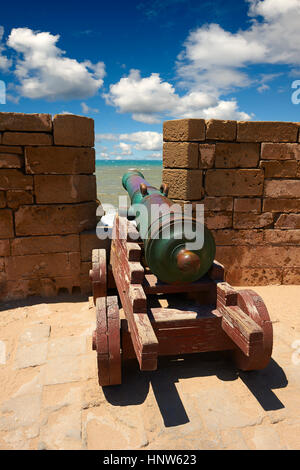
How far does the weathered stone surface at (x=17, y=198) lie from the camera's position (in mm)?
4578

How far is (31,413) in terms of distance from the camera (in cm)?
263

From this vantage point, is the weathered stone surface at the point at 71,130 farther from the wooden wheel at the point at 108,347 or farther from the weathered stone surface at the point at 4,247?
the wooden wheel at the point at 108,347

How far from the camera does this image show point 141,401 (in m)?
2.76

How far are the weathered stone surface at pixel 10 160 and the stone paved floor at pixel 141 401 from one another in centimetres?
229

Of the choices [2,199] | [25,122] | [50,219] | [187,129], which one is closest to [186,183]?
[187,129]

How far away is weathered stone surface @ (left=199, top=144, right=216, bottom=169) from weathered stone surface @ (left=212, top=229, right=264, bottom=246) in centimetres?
113

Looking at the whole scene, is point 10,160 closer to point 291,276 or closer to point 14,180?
point 14,180

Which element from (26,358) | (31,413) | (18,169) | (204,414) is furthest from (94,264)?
(204,414)

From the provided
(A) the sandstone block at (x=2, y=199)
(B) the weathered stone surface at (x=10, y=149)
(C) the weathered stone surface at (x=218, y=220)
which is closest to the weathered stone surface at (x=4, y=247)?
(A) the sandstone block at (x=2, y=199)

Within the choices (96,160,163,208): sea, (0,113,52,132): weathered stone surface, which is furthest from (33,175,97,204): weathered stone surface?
(96,160,163,208): sea

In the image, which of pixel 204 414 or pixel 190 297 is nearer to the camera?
pixel 204 414

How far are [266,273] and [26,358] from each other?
164 inches

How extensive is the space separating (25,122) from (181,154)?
2327 millimetres
